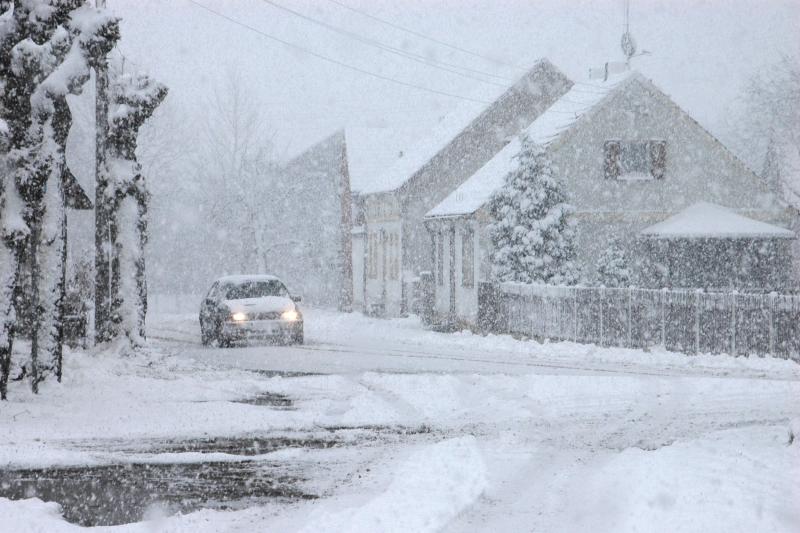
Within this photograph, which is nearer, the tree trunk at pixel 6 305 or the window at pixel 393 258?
the tree trunk at pixel 6 305

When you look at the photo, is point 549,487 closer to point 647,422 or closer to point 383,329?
point 647,422

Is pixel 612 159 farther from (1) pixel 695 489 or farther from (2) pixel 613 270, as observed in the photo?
(1) pixel 695 489

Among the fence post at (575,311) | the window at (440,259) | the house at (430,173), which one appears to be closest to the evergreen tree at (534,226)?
the fence post at (575,311)

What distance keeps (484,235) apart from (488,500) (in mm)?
25537

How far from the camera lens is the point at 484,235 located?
3350cm

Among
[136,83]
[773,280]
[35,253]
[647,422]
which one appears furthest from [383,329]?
[647,422]

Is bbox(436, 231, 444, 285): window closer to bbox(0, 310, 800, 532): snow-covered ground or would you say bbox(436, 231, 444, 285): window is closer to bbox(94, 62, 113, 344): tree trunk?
bbox(0, 310, 800, 532): snow-covered ground

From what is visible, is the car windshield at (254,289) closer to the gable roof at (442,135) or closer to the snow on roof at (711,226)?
the snow on roof at (711,226)

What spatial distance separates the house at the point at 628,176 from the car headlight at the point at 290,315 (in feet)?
29.5

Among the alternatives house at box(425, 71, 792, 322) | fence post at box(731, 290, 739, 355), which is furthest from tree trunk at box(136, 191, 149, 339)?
house at box(425, 71, 792, 322)

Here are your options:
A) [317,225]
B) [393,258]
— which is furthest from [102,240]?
[317,225]

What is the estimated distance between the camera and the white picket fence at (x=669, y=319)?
20812mm

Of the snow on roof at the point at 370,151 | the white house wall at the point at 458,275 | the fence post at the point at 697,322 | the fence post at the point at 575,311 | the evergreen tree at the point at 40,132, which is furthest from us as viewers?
the snow on roof at the point at 370,151

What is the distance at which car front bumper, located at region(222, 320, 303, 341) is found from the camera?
80.0 feet
